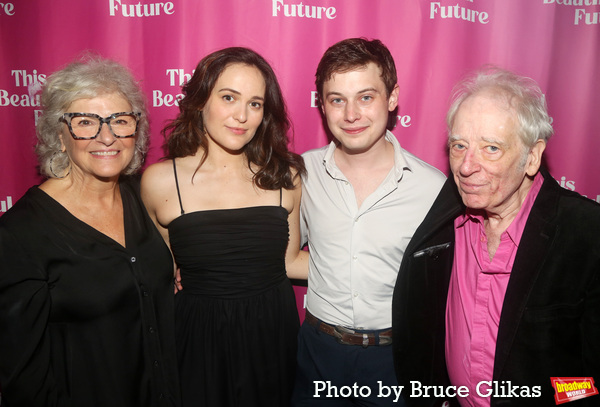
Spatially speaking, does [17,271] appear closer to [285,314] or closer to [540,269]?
[285,314]

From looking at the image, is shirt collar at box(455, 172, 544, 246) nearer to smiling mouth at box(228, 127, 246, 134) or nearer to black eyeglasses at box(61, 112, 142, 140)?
smiling mouth at box(228, 127, 246, 134)

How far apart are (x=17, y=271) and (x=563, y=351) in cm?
190

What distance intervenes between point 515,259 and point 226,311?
116cm

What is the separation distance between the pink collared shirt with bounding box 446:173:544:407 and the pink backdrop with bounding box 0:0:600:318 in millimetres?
756

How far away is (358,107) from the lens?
1804 mm

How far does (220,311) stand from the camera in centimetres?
180

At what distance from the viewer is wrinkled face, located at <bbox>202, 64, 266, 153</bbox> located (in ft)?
5.93

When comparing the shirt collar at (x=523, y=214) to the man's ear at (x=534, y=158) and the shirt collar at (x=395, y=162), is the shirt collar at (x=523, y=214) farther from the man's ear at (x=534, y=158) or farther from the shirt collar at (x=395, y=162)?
the shirt collar at (x=395, y=162)

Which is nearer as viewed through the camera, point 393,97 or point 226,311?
point 226,311

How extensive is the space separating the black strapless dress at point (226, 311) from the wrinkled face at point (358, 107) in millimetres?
518

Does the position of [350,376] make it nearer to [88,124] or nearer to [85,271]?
[85,271]

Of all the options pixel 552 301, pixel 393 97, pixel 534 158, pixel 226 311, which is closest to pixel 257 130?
pixel 393 97

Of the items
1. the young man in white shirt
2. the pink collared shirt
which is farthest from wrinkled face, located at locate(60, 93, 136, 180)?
the pink collared shirt

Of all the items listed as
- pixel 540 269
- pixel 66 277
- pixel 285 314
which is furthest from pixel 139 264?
pixel 540 269
